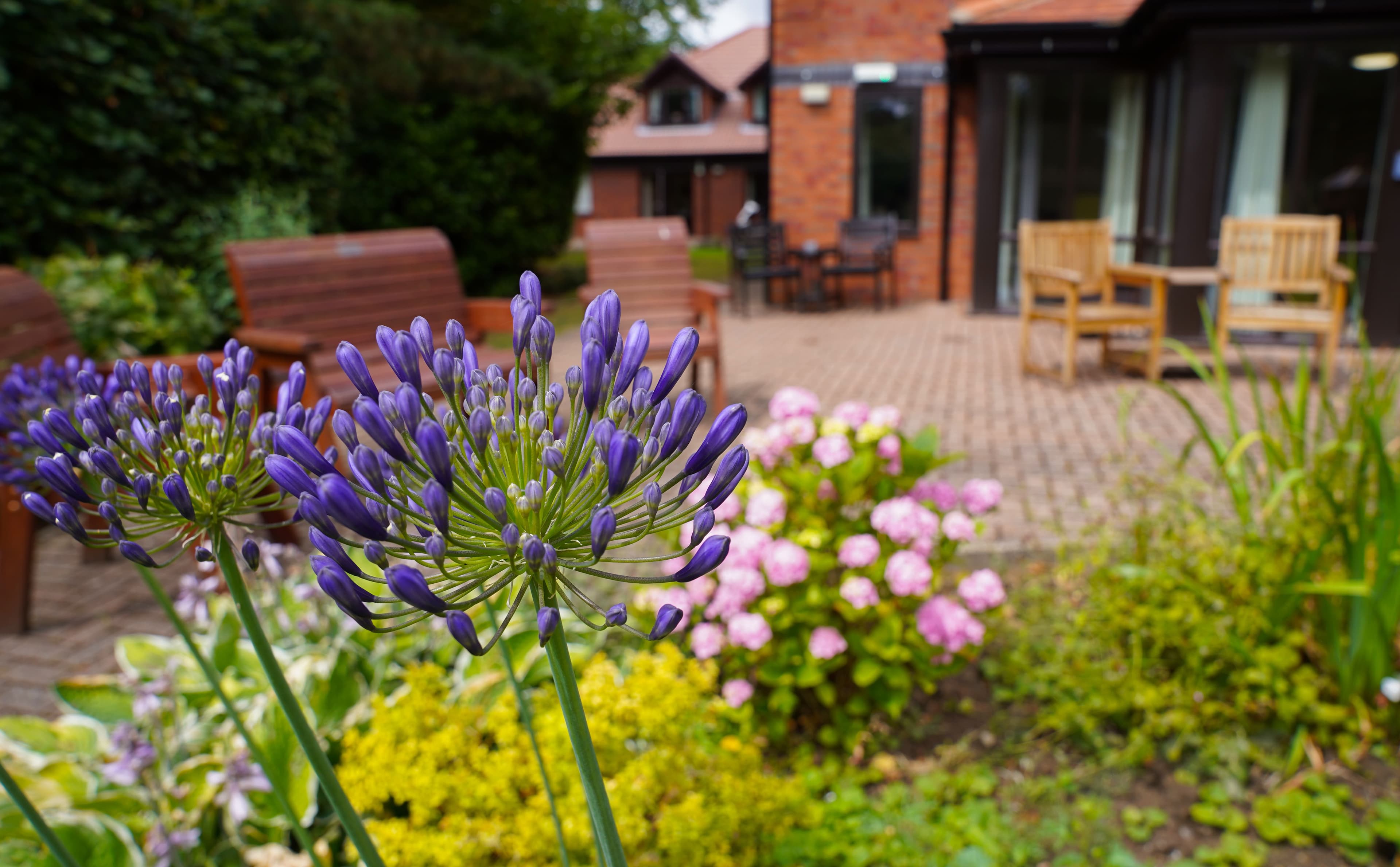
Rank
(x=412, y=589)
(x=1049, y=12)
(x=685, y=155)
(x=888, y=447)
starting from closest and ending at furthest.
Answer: (x=412, y=589) → (x=888, y=447) → (x=1049, y=12) → (x=685, y=155)

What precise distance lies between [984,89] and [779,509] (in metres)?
9.49

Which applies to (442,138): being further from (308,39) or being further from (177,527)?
(177,527)

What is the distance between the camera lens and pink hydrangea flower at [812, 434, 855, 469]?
8.11ft

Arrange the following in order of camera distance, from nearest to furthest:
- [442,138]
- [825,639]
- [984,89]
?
[825,639] < [984,89] < [442,138]

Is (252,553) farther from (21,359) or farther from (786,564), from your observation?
(21,359)

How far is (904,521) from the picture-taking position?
2398 millimetres

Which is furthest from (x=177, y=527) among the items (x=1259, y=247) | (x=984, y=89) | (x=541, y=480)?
(x=984, y=89)

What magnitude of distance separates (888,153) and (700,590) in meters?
11.3

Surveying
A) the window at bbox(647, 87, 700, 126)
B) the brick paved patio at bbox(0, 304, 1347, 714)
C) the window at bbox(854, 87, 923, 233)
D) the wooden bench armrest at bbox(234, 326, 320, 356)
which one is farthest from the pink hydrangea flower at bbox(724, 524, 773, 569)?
the window at bbox(647, 87, 700, 126)

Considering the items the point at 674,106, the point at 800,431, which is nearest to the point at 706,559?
the point at 800,431

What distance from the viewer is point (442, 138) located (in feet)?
37.5

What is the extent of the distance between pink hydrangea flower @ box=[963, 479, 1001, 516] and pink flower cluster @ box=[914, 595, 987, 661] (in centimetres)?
36

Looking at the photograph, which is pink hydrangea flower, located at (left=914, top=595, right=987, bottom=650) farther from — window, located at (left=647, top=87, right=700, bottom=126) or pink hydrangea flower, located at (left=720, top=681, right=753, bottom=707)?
window, located at (left=647, top=87, right=700, bottom=126)

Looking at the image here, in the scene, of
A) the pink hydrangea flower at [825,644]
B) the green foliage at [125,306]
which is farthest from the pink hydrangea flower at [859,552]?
the green foliage at [125,306]
